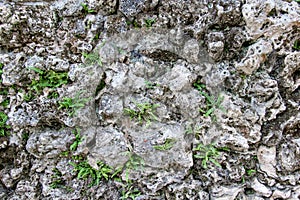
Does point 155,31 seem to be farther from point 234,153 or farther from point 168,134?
point 234,153

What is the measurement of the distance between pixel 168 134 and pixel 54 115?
0.56m

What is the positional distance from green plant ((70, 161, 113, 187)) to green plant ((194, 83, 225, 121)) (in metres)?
0.56

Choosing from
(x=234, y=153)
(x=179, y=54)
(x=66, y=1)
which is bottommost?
(x=234, y=153)

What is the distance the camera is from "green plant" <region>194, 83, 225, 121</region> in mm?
1576

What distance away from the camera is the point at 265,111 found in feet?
5.08

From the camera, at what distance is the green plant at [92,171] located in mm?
1640

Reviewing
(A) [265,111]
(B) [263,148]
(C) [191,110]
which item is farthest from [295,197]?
(C) [191,110]

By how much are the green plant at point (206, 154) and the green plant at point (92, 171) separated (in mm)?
448

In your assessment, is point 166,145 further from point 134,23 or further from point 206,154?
point 134,23

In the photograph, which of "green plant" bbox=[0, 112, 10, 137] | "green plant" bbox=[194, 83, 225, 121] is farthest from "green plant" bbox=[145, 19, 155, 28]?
"green plant" bbox=[0, 112, 10, 137]

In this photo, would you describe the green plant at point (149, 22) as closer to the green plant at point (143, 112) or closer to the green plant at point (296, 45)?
the green plant at point (143, 112)

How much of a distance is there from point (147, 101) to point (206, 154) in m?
0.39

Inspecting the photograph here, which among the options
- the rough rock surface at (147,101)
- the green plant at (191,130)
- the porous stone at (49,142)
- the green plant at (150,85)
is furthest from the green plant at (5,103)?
the green plant at (191,130)

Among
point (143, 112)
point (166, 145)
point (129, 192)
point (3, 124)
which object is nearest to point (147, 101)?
point (143, 112)
